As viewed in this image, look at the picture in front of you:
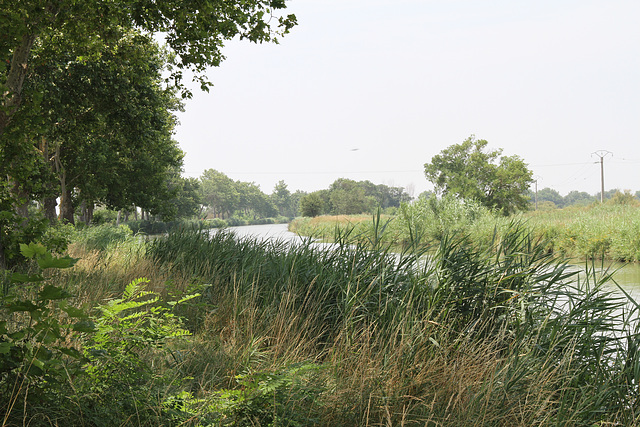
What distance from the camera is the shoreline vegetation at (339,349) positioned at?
258 cm

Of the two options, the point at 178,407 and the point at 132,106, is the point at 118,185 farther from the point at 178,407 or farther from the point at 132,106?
the point at 178,407

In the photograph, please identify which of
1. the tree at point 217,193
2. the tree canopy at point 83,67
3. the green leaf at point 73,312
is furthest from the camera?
the tree at point 217,193

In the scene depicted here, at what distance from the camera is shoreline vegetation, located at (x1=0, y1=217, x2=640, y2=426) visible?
2.58 m

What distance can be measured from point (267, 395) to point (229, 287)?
163 inches

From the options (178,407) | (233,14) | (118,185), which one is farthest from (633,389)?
(118,185)

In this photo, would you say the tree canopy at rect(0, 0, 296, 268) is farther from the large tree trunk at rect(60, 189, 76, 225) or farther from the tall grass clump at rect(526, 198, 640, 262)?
the tall grass clump at rect(526, 198, 640, 262)

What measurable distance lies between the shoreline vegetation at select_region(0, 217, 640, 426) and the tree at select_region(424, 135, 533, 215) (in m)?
40.1

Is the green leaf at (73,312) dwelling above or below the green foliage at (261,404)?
above

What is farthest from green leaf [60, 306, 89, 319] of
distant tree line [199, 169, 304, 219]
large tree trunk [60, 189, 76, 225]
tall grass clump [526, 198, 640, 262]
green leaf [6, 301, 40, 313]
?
distant tree line [199, 169, 304, 219]

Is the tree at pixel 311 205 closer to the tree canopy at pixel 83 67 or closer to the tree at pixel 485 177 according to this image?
the tree at pixel 485 177

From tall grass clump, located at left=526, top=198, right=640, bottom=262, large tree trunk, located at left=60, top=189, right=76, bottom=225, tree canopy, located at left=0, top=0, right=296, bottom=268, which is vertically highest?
tree canopy, located at left=0, top=0, right=296, bottom=268

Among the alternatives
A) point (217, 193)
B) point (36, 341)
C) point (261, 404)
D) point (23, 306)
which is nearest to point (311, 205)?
point (217, 193)

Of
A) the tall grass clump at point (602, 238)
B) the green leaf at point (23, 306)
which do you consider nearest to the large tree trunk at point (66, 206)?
the green leaf at point (23, 306)

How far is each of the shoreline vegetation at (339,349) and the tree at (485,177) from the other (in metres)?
40.1
